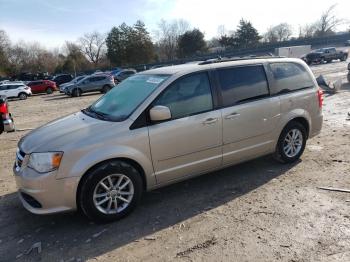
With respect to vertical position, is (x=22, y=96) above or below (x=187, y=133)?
below

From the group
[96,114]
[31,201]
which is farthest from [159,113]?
[31,201]

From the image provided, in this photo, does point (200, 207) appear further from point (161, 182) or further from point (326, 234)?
point (326, 234)

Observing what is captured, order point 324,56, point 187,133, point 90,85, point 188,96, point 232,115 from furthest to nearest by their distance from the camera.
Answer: point 324,56, point 90,85, point 232,115, point 188,96, point 187,133

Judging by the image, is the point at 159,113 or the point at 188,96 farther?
the point at 188,96

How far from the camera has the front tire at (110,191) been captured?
391 centimetres

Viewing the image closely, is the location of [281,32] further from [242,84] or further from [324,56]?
[242,84]

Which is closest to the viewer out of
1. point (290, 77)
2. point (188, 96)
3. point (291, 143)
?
point (188, 96)

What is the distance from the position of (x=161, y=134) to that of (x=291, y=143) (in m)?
2.58

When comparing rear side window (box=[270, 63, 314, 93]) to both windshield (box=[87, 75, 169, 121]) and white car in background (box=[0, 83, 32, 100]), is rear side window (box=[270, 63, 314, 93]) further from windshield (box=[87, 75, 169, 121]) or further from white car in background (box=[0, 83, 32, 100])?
white car in background (box=[0, 83, 32, 100])

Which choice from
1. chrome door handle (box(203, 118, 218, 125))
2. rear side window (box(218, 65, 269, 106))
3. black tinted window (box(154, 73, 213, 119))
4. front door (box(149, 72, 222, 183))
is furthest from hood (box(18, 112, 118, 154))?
rear side window (box(218, 65, 269, 106))

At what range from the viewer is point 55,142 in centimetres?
392

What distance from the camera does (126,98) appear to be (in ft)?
15.5

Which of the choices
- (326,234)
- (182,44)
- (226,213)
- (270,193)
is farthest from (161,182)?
(182,44)

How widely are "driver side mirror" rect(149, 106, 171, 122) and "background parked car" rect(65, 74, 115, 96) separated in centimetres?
2388
